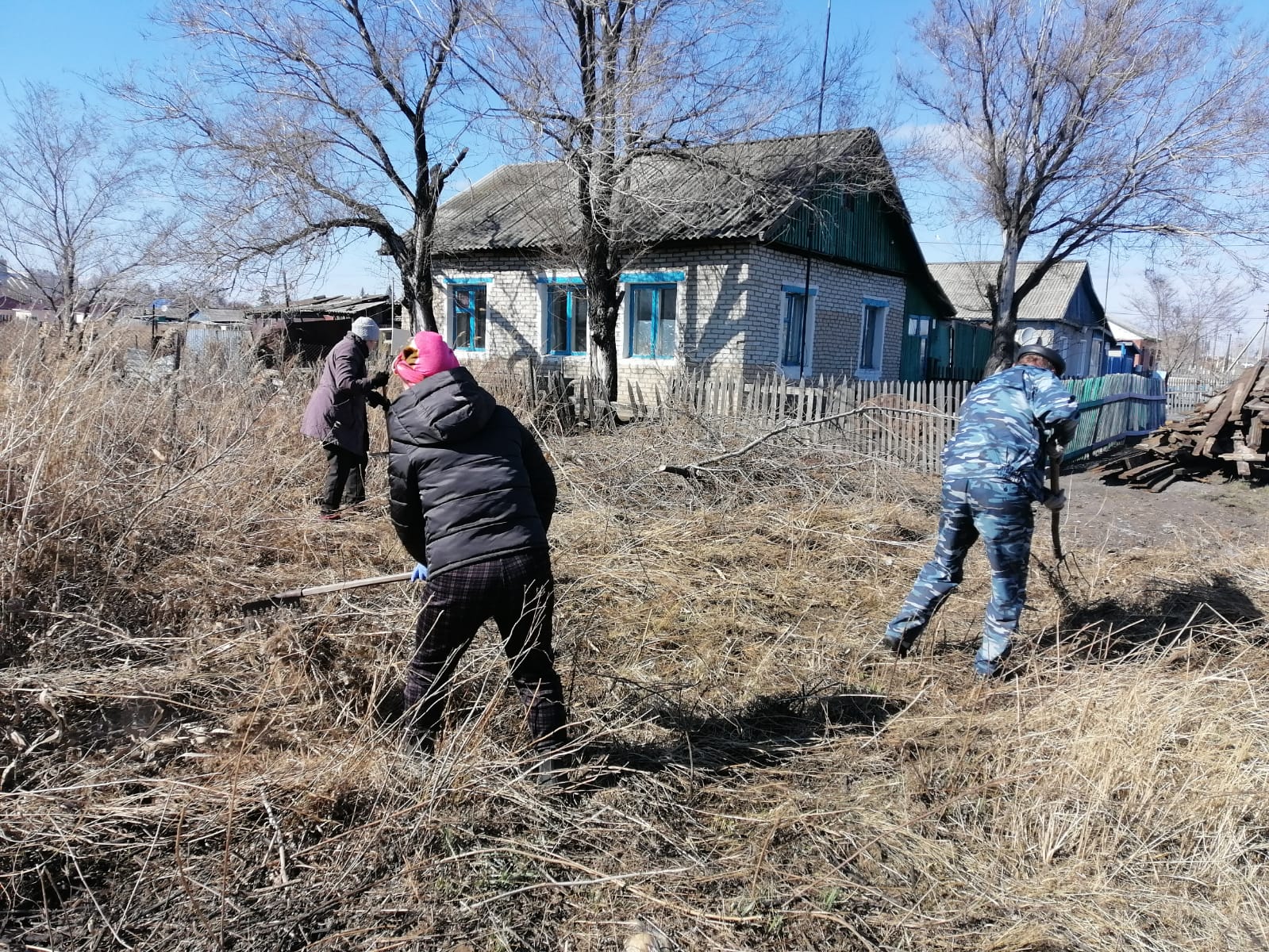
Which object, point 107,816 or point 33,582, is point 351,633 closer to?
point 107,816

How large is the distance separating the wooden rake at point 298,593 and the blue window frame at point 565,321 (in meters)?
13.2

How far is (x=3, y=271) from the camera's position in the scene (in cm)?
1609

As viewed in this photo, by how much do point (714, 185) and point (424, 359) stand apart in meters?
12.5

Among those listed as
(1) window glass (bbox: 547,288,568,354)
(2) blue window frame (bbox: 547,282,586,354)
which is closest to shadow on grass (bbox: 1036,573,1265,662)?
(2) blue window frame (bbox: 547,282,586,354)

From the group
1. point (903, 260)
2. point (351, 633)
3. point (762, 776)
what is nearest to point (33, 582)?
point (351, 633)

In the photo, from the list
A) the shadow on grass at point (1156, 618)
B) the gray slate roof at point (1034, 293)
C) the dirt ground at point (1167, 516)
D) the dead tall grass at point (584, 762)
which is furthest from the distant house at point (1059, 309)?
the dead tall grass at point (584, 762)

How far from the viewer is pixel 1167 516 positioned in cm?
801

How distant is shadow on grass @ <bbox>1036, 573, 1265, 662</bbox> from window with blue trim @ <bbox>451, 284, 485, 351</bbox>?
14585 millimetres

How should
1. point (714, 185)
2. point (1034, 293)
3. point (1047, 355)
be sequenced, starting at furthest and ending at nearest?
1. point (1034, 293)
2. point (714, 185)
3. point (1047, 355)

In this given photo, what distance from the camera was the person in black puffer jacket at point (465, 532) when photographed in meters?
2.53

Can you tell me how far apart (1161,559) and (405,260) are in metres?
12.8

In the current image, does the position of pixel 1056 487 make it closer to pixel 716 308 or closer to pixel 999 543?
pixel 999 543

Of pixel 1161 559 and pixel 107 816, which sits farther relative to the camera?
pixel 1161 559

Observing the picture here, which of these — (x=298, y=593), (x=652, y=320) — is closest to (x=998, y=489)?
(x=298, y=593)
